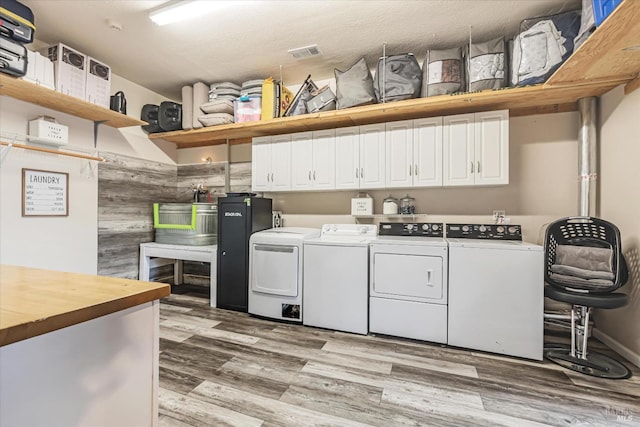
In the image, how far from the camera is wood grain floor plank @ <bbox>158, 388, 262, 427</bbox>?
1562 mm

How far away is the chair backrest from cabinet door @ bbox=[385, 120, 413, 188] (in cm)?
128

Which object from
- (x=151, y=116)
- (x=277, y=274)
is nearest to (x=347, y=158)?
(x=277, y=274)

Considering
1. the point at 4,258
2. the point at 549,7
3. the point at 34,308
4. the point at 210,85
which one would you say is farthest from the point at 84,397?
the point at 210,85

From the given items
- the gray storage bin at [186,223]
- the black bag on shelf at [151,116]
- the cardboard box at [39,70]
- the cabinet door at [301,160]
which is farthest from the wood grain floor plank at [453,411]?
the black bag on shelf at [151,116]

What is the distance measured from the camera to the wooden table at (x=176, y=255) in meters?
3.49

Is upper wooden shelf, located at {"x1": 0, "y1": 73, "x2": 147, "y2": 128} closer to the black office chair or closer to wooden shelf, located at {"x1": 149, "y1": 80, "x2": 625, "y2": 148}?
wooden shelf, located at {"x1": 149, "y1": 80, "x2": 625, "y2": 148}

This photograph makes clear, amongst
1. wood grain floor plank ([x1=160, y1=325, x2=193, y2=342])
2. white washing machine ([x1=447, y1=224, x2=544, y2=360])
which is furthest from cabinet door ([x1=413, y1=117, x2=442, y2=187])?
wood grain floor plank ([x1=160, y1=325, x2=193, y2=342])

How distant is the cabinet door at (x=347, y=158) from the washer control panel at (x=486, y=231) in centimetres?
108

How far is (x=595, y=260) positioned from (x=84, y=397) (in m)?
3.08

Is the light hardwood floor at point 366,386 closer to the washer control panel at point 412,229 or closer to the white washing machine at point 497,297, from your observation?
the white washing machine at point 497,297

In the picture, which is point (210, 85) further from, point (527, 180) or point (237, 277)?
point (527, 180)

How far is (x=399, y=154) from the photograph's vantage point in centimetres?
297

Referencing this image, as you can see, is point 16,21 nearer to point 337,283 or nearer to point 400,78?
point 400,78

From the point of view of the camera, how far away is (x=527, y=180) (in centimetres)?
290
